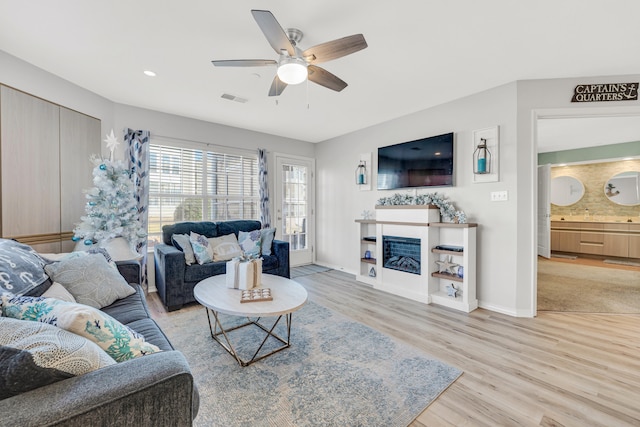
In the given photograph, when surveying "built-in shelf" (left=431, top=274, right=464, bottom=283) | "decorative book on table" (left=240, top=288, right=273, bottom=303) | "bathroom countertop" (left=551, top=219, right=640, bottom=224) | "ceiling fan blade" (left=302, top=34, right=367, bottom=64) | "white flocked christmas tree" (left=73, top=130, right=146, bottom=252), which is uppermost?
"ceiling fan blade" (left=302, top=34, right=367, bottom=64)

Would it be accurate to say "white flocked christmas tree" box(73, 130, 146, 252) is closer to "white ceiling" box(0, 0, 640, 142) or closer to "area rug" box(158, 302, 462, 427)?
"white ceiling" box(0, 0, 640, 142)

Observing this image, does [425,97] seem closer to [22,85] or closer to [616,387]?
[616,387]

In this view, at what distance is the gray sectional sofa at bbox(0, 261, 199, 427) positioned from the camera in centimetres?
68

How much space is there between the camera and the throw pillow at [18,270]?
138 cm

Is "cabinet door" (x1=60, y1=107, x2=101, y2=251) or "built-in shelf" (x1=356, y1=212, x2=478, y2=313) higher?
"cabinet door" (x1=60, y1=107, x2=101, y2=251)

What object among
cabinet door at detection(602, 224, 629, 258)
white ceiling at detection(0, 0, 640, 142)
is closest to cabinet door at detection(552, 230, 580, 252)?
cabinet door at detection(602, 224, 629, 258)

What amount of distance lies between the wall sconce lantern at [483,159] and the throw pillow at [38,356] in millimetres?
3583

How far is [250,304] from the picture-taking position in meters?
2.05

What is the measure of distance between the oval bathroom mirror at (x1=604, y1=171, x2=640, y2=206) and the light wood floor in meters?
4.54

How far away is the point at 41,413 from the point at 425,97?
3924 mm

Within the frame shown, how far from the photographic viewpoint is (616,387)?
72.2 inches

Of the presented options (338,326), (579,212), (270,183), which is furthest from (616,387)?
(579,212)

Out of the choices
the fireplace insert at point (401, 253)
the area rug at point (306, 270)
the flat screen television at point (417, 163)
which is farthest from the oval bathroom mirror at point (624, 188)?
the area rug at point (306, 270)

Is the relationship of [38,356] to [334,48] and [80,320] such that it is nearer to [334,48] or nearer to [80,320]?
[80,320]
